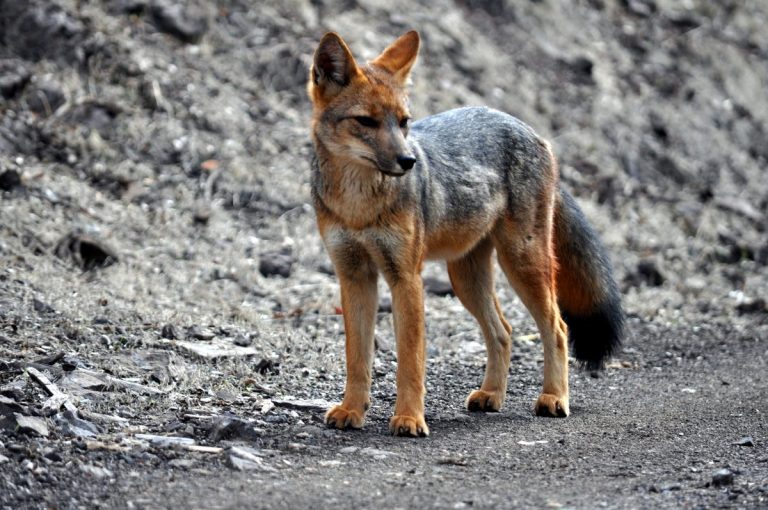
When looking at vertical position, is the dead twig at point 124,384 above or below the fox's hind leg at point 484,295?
below

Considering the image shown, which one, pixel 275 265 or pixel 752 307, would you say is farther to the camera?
pixel 752 307

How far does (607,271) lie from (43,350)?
11.9 feet

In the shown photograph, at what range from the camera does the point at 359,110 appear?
221 inches

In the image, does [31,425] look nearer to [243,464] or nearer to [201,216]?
[243,464]

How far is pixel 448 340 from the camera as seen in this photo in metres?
8.49

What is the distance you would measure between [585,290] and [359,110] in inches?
90.4

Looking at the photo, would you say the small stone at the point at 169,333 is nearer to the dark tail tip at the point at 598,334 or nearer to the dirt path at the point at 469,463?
the dirt path at the point at 469,463

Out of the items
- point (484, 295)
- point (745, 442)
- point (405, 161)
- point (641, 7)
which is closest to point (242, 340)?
point (484, 295)

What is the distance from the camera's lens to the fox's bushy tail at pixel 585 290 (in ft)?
22.7

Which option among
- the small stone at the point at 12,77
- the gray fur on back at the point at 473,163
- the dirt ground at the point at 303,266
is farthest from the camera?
the small stone at the point at 12,77

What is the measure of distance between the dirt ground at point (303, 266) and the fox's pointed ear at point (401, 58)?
194 cm

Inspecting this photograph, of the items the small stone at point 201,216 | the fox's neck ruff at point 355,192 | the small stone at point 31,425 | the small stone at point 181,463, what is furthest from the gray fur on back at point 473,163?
the small stone at point 201,216

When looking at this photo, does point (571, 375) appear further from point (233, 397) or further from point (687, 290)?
point (687, 290)

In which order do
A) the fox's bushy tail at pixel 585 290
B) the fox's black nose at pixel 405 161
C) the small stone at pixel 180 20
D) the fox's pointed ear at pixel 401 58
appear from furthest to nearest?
1. the small stone at pixel 180 20
2. the fox's bushy tail at pixel 585 290
3. the fox's pointed ear at pixel 401 58
4. the fox's black nose at pixel 405 161
